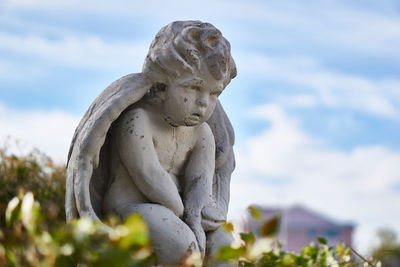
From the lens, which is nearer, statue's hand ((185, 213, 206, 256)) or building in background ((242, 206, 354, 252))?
statue's hand ((185, 213, 206, 256))

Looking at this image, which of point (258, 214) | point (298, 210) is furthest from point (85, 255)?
point (298, 210)

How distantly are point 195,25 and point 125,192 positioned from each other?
0.86 m

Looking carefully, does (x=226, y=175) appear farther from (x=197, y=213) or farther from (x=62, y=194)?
(x=62, y=194)

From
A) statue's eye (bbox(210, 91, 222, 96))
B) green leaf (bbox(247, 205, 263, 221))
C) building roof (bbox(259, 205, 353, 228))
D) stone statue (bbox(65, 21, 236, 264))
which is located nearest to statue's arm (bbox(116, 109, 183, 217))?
stone statue (bbox(65, 21, 236, 264))

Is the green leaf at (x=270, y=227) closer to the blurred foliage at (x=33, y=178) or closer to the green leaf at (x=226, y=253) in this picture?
the green leaf at (x=226, y=253)

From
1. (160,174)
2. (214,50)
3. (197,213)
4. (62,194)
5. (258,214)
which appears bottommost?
(62,194)

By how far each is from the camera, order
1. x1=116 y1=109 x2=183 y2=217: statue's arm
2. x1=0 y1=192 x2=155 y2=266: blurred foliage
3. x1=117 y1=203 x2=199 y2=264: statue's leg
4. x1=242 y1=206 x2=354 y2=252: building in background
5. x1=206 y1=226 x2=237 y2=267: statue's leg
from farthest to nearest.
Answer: x1=242 y1=206 x2=354 y2=252: building in background < x1=206 y1=226 x2=237 y2=267: statue's leg < x1=116 y1=109 x2=183 y2=217: statue's arm < x1=117 y1=203 x2=199 y2=264: statue's leg < x1=0 y1=192 x2=155 y2=266: blurred foliage

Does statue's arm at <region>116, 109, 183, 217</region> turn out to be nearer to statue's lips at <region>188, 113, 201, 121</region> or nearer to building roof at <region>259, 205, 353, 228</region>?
statue's lips at <region>188, 113, 201, 121</region>

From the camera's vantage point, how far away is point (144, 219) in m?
3.12

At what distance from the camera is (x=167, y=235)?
Answer: 3.10 metres

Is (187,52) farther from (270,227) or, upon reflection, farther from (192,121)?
(270,227)

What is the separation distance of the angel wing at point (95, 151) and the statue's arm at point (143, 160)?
81mm

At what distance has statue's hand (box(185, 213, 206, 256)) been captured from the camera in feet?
10.7

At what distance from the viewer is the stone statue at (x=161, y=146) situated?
3145 millimetres
